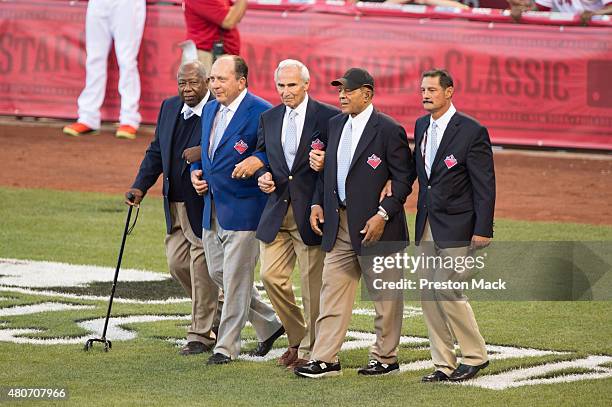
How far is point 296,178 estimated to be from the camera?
31.4 ft

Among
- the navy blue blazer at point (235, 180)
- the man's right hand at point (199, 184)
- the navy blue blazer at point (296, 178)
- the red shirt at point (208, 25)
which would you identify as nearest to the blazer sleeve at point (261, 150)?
the navy blue blazer at point (296, 178)

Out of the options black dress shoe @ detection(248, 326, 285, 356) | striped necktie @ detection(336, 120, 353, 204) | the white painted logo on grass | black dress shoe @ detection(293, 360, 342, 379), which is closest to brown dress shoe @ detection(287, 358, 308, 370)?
black dress shoe @ detection(293, 360, 342, 379)

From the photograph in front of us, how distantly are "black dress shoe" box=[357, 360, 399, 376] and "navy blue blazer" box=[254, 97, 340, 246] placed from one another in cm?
87

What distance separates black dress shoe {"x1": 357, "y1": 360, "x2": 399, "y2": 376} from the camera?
938 centimetres

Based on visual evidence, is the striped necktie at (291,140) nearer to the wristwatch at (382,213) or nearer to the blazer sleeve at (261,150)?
the blazer sleeve at (261,150)

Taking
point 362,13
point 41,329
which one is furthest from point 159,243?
point 362,13

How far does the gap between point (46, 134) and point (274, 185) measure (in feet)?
36.7

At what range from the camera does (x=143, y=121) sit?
20344mm

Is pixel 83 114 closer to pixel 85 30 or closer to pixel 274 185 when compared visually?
pixel 85 30

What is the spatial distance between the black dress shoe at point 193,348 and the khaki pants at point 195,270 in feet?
0.10

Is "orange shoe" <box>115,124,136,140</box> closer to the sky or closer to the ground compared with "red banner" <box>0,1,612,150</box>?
closer to the ground

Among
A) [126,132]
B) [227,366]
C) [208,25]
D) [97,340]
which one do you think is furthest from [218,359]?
[126,132]

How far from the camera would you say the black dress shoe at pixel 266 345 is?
10.1 meters

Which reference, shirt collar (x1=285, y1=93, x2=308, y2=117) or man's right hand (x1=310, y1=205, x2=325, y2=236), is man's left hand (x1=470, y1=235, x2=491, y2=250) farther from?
shirt collar (x1=285, y1=93, x2=308, y2=117)
